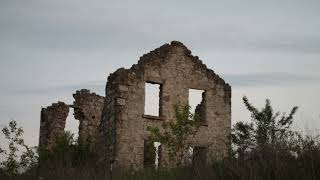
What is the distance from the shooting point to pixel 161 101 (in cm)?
1891

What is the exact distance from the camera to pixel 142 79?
1867cm

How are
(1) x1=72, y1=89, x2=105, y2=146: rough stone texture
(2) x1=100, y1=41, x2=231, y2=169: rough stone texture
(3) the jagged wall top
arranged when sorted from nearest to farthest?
(2) x1=100, y1=41, x2=231, y2=169: rough stone texture
(3) the jagged wall top
(1) x1=72, y1=89, x2=105, y2=146: rough stone texture

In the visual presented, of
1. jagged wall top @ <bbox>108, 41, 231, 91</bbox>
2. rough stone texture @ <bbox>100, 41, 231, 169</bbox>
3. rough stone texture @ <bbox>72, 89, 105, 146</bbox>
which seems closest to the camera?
rough stone texture @ <bbox>100, 41, 231, 169</bbox>

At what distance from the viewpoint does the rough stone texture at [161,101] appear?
1767 cm

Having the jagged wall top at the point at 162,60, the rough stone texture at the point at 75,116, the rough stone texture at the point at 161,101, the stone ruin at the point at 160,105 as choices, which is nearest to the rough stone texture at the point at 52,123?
the rough stone texture at the point at 75,116

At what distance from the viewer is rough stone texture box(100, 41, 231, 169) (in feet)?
58.0

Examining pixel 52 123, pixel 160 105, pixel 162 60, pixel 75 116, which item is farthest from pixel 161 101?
pixel 52 123

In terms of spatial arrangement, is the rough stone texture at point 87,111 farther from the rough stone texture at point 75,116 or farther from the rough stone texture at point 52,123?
the rough stone texture at point 52,123

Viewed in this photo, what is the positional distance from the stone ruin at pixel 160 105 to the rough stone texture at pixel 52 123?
1349mm

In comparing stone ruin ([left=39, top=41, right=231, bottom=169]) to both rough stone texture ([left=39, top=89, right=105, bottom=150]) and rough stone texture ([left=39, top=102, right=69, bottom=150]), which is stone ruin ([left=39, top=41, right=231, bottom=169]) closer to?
rough stone texture ([left=39, top=89, right=105, bottom=150])

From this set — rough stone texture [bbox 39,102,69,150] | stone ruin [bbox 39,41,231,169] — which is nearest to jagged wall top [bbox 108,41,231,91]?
stone ruin [bbox 39,41,231,169]

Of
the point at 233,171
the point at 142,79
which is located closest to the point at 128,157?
the point at 142,79

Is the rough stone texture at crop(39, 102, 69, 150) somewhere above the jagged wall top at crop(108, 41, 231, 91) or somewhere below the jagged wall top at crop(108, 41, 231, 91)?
below

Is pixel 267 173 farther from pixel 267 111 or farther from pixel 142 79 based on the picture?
pixel 267 111
